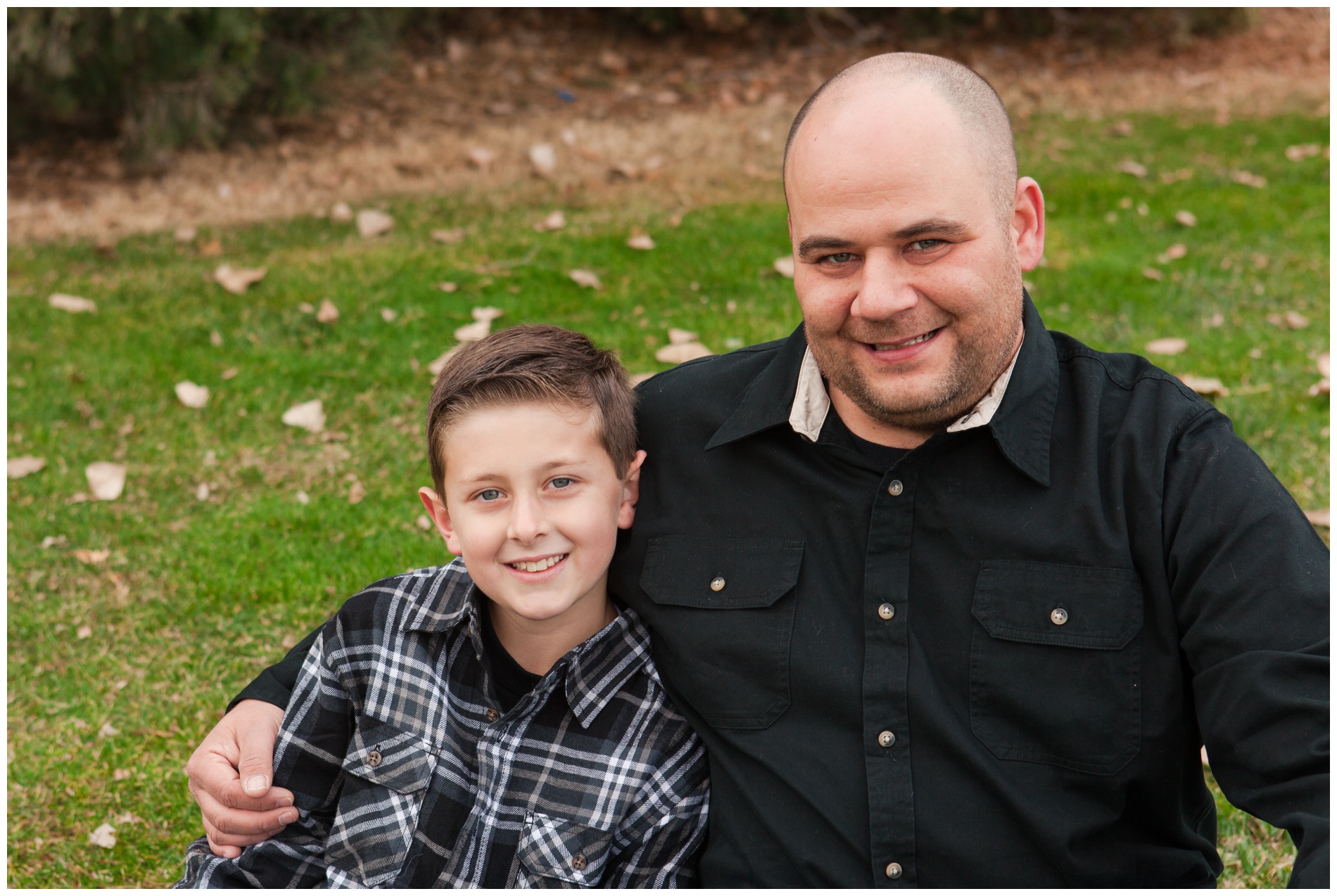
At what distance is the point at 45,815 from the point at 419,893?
147cm

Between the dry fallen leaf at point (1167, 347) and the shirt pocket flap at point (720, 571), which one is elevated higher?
the shirt pocket flap at point (720, 571)

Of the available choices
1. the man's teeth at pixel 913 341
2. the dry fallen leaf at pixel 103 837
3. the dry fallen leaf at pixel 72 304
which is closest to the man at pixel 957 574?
the man's teeth at pixel 913 341

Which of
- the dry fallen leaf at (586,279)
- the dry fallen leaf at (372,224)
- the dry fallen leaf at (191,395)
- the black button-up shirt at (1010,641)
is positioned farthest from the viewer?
the dry fallen leaf at (372,224)

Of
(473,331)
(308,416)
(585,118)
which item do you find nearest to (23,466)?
(308,416)

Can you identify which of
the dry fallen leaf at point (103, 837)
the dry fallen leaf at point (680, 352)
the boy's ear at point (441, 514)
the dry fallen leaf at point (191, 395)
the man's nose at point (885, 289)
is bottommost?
the dry fallen leaf at point (103, 837)

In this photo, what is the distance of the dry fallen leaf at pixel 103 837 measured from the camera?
118 inches

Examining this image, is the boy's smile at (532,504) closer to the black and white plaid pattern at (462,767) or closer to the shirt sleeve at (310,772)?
the black and white plaid pattern at (462,767)

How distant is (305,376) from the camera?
5.08m

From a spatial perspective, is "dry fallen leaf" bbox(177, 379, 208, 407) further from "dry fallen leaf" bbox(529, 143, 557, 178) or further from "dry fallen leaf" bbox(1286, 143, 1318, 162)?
"dry fallen leaf" bbox(1286, 143, 1318, 162)

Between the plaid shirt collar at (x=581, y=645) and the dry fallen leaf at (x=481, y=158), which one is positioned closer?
the plaid shirt collar at (x=581, y=645)

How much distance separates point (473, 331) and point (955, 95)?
134 inches

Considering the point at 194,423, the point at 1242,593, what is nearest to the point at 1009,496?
the point at 1242,593

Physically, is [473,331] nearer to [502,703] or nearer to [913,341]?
[502,703]

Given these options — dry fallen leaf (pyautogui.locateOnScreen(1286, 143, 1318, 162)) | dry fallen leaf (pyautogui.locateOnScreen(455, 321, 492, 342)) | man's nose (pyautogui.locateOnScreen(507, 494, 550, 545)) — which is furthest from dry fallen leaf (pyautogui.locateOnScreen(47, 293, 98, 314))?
dry fallen leaf (pyautogui.locateOnScreen(1286, 143, 1318, 162))
